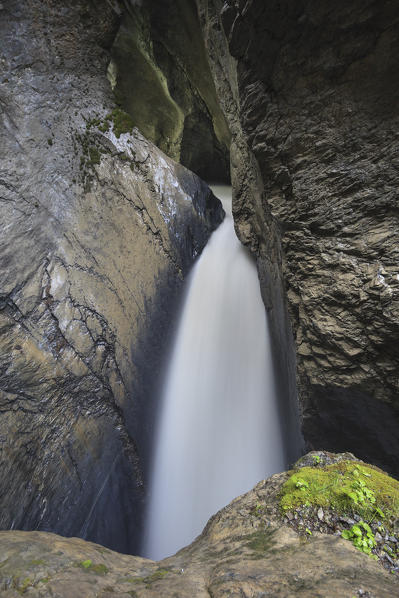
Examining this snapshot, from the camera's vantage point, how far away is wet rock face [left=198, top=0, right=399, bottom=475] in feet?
8.39

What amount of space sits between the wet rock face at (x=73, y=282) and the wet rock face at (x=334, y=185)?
2.61 metres

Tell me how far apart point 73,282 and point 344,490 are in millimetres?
3773

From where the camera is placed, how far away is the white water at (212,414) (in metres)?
4.54

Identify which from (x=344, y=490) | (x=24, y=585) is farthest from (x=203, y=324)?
(x=24, y=585)

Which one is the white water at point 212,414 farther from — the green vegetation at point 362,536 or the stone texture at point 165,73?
the stone texture at point 165,73

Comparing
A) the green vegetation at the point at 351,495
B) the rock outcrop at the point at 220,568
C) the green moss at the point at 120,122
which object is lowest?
the rock outcrop at the point at 220,568

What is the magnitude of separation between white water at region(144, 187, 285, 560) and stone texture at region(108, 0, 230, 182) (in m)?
4.98

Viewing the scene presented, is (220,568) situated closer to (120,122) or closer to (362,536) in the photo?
(362,536)

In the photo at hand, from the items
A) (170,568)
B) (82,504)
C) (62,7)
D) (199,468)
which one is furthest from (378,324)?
(62,7)

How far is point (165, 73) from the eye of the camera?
7461 mm

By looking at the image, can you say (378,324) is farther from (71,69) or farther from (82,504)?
(71,69)

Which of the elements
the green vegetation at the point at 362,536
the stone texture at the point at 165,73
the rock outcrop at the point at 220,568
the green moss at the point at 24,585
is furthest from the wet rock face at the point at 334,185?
the stone texture at the point at 165,73

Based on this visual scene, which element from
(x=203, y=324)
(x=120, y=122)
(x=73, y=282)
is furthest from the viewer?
(x=203, y=324)

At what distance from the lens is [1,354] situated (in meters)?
2.81
